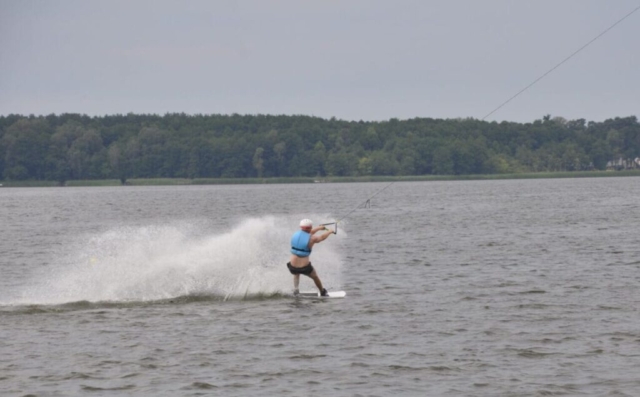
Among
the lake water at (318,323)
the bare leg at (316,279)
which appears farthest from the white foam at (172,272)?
the bare leg at (316,279)

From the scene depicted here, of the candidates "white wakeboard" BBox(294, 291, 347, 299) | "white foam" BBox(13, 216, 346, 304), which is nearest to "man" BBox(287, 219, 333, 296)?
"white wakeboard" BBox(294, 291, 347, 299)

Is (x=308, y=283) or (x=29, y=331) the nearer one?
(x=29, y=331)

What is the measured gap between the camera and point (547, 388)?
16.1 meters

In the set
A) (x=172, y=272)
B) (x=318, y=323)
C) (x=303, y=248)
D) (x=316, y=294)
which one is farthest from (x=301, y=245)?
(x=172, y=272)

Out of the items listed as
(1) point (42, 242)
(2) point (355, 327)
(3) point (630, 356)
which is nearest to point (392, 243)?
(1) point (42, 242)

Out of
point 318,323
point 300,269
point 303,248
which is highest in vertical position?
point 303,248

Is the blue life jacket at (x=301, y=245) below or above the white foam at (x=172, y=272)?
above

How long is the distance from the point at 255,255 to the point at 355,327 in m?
6.20

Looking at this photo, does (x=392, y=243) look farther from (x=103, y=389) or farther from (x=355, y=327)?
(x=103, y=389)

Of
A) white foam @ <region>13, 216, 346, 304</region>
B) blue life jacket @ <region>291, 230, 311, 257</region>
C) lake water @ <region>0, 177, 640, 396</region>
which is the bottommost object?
lake water @ <region>0, 177, 640, 396</region>

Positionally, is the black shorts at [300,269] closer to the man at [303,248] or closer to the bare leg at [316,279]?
the man at [303,248]

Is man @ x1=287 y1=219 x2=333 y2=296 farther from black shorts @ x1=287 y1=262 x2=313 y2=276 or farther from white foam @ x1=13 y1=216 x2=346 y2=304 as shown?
white foam @ x1=13 y1=216 x2=346 y2=304

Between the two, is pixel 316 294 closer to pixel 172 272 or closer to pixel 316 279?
pixel 316 279

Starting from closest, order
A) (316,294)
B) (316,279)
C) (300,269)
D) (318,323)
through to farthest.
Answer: (318,323), (300,269), (316,279), (316,294)
